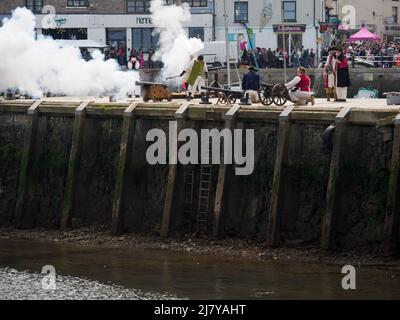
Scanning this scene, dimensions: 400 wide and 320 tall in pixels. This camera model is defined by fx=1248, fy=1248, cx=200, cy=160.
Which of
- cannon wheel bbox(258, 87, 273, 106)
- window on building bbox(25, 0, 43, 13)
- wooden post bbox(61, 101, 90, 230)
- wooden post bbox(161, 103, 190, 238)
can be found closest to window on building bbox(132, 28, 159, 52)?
window on building bbox(25, 0, 43, 13)

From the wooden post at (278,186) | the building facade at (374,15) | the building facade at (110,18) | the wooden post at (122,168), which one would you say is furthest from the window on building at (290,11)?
the wooden post at (278,186)

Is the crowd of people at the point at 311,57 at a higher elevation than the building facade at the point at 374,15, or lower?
lower

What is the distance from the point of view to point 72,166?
37094mm

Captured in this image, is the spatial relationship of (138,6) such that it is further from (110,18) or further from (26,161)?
(26,161)

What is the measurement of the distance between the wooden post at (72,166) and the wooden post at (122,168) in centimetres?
158

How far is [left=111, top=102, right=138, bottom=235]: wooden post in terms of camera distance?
3591cm

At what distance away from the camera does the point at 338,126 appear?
32281 mm

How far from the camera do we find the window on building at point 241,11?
82.1 m

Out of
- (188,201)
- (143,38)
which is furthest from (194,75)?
(143,38)

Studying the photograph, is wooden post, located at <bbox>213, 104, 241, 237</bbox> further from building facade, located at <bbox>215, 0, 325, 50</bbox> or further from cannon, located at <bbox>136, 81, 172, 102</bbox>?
building facade, located at <bbox>215, 0, 325, 50</bbox>

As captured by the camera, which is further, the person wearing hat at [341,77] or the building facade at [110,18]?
the building facade at [110,18]

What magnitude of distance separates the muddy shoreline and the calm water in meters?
0.36

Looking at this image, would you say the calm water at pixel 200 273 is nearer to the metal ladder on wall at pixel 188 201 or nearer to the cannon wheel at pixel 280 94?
the metal ladder on wall at pixel 188 201
